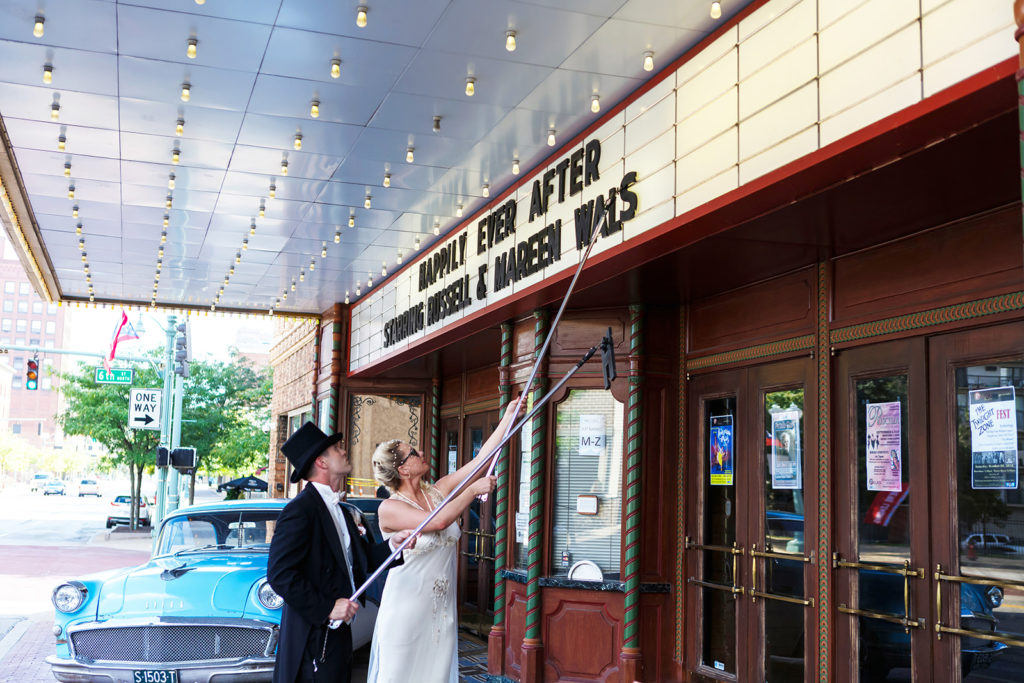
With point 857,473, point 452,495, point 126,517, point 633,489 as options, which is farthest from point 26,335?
point 452,495

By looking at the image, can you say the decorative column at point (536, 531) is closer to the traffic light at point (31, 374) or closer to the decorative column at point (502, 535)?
the decorative column at point (502, 535)

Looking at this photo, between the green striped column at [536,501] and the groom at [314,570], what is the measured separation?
14.6ft

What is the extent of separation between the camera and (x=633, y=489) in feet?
28.3

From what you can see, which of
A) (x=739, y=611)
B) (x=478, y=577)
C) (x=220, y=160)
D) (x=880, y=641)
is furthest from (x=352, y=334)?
(x=880, y=641)

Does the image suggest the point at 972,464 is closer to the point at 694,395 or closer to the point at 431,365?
the point at 694,395

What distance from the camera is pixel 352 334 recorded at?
16.9 metres

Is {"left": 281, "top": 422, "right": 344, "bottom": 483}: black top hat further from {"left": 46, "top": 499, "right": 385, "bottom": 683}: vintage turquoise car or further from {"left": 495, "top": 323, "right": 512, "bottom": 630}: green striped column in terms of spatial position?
{"left": 495, "top": 323, "right": 512, "bottom": 630}: green striped column

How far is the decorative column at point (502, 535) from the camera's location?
9758mm

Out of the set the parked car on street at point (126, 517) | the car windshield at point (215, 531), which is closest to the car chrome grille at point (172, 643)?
the car windshield at point (215, 531)

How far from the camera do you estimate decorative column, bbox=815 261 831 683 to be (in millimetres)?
6715

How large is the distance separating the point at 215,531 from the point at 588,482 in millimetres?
3349

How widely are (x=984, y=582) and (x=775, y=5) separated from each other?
3.40 metres

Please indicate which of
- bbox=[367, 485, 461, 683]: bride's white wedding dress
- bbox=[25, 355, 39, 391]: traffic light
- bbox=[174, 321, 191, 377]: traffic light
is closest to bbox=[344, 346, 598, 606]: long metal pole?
bbox=[367, 485, 461, 683]: bride's white wedding dress

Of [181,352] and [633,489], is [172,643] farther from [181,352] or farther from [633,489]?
[181,352]
